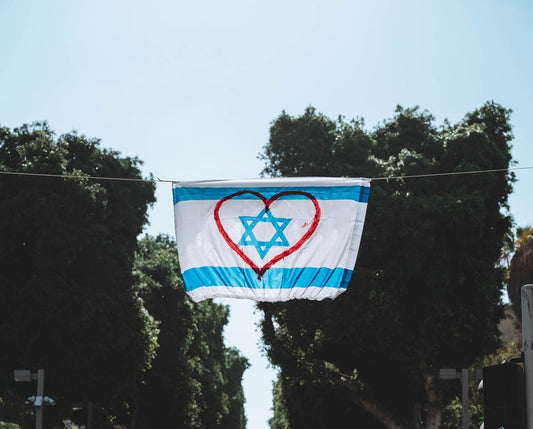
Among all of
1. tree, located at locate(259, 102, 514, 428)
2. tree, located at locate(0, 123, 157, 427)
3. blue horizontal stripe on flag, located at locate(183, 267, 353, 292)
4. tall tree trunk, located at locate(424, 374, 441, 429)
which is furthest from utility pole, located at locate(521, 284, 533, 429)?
tree, located at locate(0, 123, 157, 427)

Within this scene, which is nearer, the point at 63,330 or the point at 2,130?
the point at 63,330

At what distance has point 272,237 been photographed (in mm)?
10609

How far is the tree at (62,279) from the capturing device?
2530 cm

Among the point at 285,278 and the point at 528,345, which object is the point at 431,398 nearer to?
the point at 285,278

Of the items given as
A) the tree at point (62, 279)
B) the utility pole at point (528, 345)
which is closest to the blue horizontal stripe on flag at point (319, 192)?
the utility pole at point (528, 345)

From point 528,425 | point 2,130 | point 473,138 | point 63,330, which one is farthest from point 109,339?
point 528,425

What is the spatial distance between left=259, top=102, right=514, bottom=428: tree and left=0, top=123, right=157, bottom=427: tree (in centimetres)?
639

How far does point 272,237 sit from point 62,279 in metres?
17.1

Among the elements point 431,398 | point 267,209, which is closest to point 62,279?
→ point 431,398

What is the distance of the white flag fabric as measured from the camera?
10.5 m

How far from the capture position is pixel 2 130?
90.8ft

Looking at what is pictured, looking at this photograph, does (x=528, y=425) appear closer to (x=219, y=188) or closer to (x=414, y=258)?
(x=219, y=188)

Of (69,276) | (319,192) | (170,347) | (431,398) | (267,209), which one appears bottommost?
(431,398)

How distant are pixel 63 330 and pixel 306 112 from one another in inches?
512
